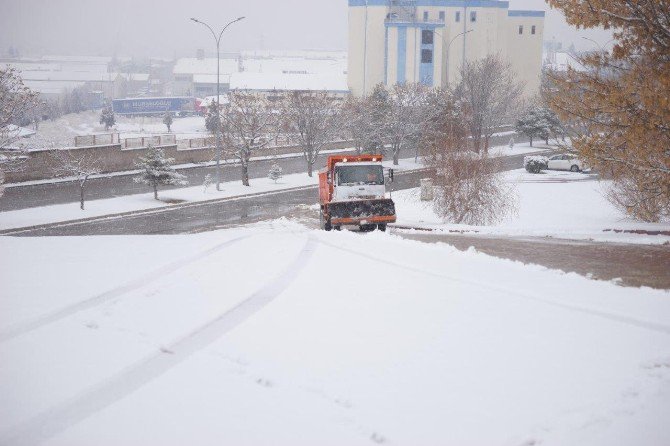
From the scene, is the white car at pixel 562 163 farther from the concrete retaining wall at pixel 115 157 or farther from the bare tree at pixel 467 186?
the bare tree at pixel 467 186

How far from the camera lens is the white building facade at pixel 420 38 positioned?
264ft

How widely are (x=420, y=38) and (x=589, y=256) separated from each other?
236 feet

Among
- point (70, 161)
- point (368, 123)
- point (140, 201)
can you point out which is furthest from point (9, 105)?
point (368, 123)

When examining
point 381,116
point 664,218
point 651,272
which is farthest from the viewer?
point 381,116

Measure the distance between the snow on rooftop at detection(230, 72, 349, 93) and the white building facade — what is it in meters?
15.2

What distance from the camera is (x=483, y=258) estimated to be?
12.2 metres

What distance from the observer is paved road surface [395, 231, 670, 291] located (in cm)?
1106

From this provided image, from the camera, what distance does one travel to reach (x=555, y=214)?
2714cm

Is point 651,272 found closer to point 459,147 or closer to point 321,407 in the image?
point 321,407

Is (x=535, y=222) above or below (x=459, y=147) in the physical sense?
below

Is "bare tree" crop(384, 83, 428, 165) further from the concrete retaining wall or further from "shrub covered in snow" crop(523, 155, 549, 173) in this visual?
the concrete retaining wall

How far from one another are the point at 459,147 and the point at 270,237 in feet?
36.9

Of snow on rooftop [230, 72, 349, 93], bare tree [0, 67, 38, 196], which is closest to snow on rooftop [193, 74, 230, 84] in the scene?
snow on rooftop [230, 72, 349, 93]

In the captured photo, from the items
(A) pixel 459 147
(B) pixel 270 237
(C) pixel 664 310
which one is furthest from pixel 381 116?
(C) pixel 664 310
